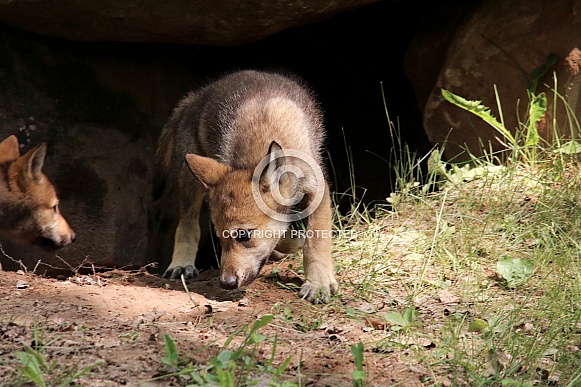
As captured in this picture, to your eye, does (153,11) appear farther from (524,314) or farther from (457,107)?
(524,314)

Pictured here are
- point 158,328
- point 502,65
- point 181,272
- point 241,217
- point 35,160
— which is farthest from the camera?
point 502,65

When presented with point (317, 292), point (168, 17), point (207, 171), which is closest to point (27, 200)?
point (207, 171)

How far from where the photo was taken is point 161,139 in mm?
5918

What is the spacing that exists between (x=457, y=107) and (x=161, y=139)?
231 centimetres

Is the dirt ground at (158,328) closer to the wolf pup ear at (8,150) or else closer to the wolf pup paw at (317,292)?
the wolf pup paw at (317,292)

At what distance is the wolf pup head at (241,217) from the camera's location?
13.8 ft

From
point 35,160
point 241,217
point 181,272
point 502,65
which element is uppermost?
point 502,65

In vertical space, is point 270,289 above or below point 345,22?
below

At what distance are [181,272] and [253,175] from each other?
118 cm

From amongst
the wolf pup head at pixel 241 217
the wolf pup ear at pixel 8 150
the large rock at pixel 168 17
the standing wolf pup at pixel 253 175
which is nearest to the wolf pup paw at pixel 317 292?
the standing wolf pup at pixel 253 175

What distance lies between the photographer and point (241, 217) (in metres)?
4.21

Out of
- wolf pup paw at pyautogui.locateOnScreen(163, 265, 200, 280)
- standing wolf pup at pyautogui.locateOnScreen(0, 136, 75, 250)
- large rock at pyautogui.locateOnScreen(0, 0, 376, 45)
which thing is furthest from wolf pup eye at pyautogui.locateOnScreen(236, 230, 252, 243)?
large rock at pyautogui.locateOnScreen(0, 0, 376, 45)

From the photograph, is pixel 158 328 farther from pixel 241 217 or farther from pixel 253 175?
pixel 253 175

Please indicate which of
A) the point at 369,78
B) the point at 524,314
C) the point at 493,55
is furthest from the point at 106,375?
the point at 369,78
